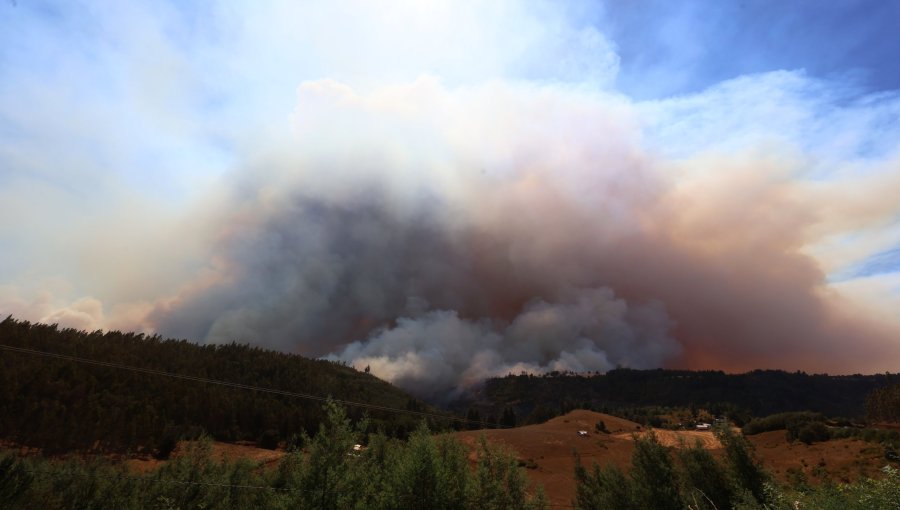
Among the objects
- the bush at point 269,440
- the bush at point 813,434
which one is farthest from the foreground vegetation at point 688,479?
the bush at point 269,440

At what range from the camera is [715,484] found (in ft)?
167

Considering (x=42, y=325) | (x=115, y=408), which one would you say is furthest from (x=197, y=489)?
(x=42, y=325)

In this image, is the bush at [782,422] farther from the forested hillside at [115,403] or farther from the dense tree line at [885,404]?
the forested hillside at [115,403]

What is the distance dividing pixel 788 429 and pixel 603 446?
168 feet

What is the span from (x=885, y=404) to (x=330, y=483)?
22321 cm

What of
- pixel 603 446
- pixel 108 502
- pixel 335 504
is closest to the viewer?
pixel 335 504

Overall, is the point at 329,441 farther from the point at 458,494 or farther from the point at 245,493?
the point at 245,493

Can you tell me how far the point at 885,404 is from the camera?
170m

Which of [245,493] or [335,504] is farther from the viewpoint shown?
[245,493]

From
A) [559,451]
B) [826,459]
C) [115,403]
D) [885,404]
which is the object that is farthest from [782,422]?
[115,403]

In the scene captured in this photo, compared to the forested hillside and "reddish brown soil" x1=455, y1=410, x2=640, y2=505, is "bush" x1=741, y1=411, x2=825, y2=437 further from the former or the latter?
the forested hillside

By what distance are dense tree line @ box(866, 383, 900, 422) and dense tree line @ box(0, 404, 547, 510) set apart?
19740cm

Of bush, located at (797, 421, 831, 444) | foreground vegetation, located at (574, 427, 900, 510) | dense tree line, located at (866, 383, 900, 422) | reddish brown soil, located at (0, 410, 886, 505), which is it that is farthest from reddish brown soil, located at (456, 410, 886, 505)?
dense tree line, located at (866, 383, 900, 422)

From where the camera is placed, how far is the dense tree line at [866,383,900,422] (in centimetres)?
16512
